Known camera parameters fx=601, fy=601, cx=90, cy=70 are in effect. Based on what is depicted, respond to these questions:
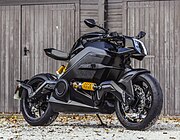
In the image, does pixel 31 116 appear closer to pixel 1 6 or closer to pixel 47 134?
pixel 47 134

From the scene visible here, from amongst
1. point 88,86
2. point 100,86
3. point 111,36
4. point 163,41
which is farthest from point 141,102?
point 163,41

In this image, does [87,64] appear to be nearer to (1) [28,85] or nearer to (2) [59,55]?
(2) [59,55]

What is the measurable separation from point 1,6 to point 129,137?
6.62m

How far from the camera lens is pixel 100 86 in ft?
21.4

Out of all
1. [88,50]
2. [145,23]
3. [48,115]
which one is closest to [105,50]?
[88,50]

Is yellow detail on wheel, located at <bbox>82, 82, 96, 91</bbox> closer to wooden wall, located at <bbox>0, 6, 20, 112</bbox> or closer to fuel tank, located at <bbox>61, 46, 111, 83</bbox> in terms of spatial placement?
fuel tank, located at <bbox>61, 46, 111, 83</bbox>

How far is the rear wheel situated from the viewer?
6957 millimetres

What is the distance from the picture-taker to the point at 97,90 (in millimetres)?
6559

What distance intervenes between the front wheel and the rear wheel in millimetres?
970

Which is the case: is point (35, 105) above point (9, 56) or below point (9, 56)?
below

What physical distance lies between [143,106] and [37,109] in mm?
1558

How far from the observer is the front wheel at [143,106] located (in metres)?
6.06

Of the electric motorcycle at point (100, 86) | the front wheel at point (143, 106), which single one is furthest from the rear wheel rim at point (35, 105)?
the front wheel at point (143, 106)

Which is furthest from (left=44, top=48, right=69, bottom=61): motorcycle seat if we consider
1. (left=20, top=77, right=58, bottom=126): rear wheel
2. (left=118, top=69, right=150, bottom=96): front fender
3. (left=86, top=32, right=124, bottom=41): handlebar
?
(left=118, top=69, right=150, bottom=96): front fender
